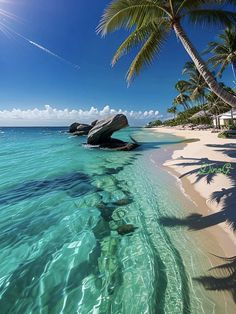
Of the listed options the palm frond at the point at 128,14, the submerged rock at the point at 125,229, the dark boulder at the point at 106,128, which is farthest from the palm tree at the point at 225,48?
the submerged rock at the point at 125,229

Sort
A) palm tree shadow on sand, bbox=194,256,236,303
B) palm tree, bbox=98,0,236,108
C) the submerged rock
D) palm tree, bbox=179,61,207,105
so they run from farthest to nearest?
1. palm tree, bbox=179,61,207,105
2. palm tree, bbox=98,0,236,108
3. the submerged rock
4. palm tree shadow on sand, bbox=194,256,236,303

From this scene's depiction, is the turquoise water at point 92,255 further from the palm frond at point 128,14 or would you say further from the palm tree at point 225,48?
the palm tree at point 225,48

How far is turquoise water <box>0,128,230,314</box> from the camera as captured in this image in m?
2.94

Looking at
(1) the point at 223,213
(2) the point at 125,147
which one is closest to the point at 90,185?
(1) the point at 223,213

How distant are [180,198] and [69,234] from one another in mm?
3450

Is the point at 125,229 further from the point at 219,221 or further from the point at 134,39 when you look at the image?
the point at 134,39

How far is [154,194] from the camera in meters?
6.98

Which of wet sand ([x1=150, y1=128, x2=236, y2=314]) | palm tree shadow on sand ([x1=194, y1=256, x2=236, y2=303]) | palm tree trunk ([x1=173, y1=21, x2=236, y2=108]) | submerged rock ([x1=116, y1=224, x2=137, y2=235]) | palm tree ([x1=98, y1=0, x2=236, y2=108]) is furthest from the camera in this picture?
palm tree ([x1=98, y1=0, x2=236, y2=108])

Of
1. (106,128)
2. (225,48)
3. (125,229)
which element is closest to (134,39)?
(125,229)

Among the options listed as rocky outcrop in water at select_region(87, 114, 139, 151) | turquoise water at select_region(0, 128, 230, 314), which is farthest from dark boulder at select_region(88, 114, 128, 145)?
turquoise water at select_region(0, 128, 230, 314)

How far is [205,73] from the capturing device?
250 inches

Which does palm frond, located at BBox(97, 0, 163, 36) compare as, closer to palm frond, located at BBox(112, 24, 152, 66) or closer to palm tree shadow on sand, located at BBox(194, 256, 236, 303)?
palm frond, located at BBox(112, 24, 152, 66)

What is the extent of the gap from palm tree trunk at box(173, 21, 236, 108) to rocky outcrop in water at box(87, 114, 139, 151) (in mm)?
11664

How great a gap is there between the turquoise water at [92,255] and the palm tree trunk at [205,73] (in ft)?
10.7
